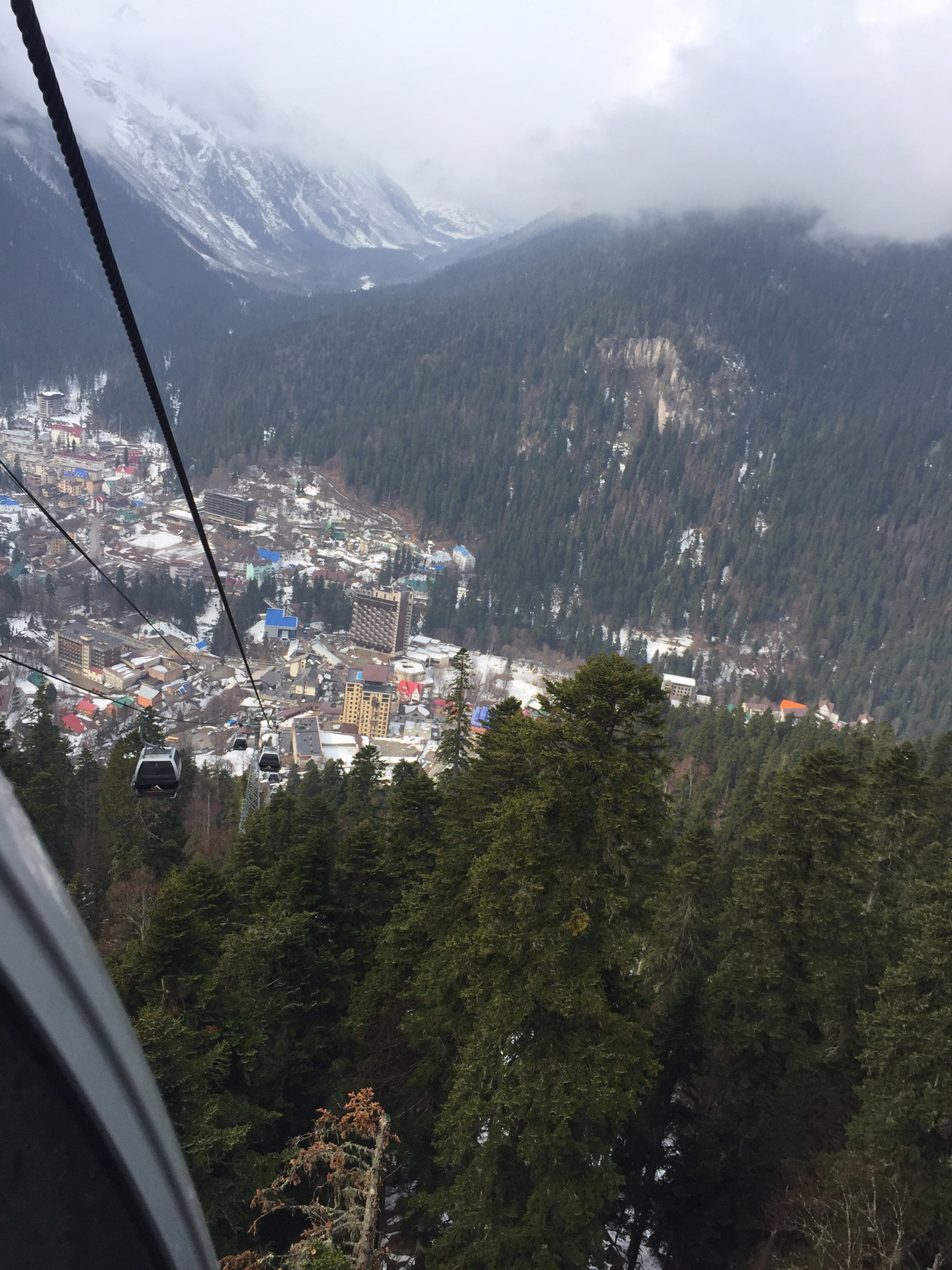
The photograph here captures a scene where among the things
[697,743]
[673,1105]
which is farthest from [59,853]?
[697,743]

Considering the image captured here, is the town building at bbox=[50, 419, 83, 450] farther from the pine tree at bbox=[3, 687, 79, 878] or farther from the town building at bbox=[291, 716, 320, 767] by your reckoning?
the pine tree at bbox=[3, 687, 79, 878]

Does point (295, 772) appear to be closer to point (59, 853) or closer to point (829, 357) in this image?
point (59, 853)

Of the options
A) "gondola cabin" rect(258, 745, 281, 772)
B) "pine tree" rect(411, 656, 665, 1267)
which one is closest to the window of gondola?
"pine tree" rect(411, 656, 665, 1267)

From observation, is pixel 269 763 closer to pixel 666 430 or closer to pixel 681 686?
pixel 681 686

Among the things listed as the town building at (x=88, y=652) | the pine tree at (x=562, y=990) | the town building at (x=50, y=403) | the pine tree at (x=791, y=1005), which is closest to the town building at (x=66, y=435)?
the town building at (x=50, y=403)

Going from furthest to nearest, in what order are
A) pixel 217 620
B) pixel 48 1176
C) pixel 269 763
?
pixel 217 620, pixel 269 763, pixel 48 1176

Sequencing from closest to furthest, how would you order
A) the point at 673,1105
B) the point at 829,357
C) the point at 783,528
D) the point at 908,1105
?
the point at 908,1105 → the point at 673,1105 → the point at 783,528 → the point at 829,357

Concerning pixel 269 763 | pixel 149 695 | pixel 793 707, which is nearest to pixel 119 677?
pixel 149 695
